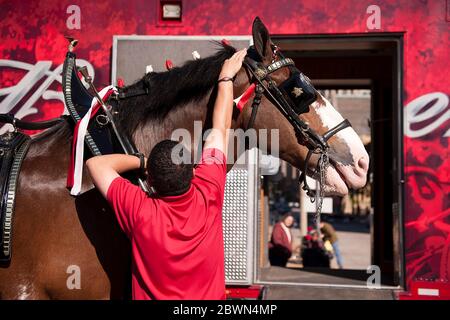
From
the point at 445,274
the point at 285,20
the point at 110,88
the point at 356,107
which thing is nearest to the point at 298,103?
the point at 110,88

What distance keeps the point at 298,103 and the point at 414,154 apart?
269 centimetres

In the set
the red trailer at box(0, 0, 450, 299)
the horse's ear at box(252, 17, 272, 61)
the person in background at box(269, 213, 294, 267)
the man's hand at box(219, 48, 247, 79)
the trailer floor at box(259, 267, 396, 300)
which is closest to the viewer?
the man's hand at box(219, 48, 247, 79)

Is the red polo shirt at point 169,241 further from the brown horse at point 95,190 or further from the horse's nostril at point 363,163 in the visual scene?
the horse's nostril at point 363,163

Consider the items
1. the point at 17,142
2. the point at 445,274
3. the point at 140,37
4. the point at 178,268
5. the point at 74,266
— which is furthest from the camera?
the point at 140,37

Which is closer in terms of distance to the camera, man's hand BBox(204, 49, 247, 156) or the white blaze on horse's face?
man's hand BBox(204, 49, 247, 156)

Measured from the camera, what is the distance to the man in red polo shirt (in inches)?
81.0

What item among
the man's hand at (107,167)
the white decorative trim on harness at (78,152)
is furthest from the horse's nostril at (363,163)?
the white decorative trim on harness at (78,152)

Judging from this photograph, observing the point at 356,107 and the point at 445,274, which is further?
the point at 356,107

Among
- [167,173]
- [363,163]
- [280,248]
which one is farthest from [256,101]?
[280,248]

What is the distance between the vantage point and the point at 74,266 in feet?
7.43

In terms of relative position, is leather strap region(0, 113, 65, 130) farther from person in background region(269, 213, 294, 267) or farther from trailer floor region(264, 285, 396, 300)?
person in background region(269, 213, 294, 267)

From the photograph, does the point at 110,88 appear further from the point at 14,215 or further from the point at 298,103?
the point at 298,103

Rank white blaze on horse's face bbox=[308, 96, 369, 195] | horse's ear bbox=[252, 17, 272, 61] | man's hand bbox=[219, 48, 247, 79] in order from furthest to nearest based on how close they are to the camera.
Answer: white blaze on horse's face bbox=[308, 96, 369, 195]
horse's ear bbox=[252, 17, 272, 61]
man's hand bbox=[219, 48, 247, 79]

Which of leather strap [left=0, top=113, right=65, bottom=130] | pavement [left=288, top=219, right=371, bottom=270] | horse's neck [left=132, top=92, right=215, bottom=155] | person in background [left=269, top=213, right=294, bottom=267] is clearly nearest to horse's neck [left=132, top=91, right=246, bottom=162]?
horse's neck [left=132, top=92, right=215, bottom=155]
